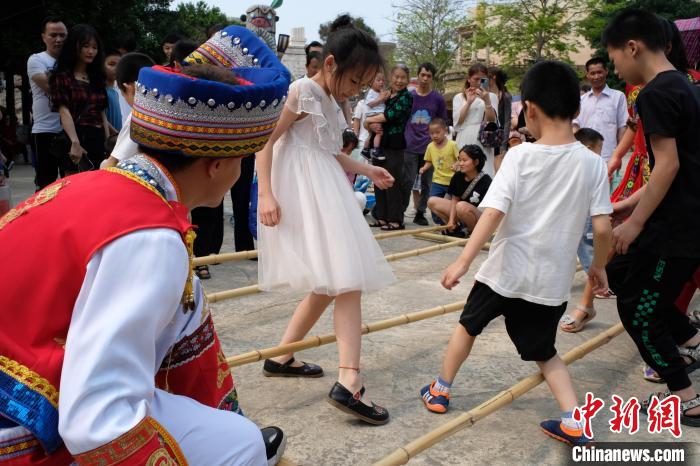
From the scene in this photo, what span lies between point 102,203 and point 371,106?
6863 millimetres

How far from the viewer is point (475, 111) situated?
24.7ft

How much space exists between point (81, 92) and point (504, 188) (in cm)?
339

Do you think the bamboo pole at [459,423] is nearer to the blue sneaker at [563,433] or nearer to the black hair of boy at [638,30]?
the blue sneaker at [563,433]

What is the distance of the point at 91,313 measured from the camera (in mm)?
1055

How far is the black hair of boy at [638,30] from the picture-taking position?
8.77ft

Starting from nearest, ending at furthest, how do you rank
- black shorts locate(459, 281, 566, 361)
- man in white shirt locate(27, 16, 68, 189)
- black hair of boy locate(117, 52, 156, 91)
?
black shorts locate(459, 281, 566, 361), black hair of boy locate(117, 52, 156, 91), man in white shirt locate(27, 16, 68, 189)

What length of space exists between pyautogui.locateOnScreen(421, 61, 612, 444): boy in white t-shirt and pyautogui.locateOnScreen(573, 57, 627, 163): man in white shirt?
3.73 m

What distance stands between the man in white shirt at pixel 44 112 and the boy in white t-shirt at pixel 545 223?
364 cm

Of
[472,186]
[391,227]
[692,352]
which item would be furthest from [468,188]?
[692,352]

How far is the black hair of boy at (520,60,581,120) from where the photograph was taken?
253cm

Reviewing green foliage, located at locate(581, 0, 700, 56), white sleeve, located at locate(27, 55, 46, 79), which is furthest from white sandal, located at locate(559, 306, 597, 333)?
green foliage, located at locate(581, 0, 700, 56)

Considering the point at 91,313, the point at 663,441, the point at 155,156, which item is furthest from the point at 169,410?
the point at 663,441

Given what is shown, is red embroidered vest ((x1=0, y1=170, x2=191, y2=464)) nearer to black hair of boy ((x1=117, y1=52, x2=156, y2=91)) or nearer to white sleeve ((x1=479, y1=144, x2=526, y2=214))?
white sleeve ((x1=479, y1=144, x2=526, y2=214))

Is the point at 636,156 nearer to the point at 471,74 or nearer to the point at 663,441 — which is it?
the point at 663,441
